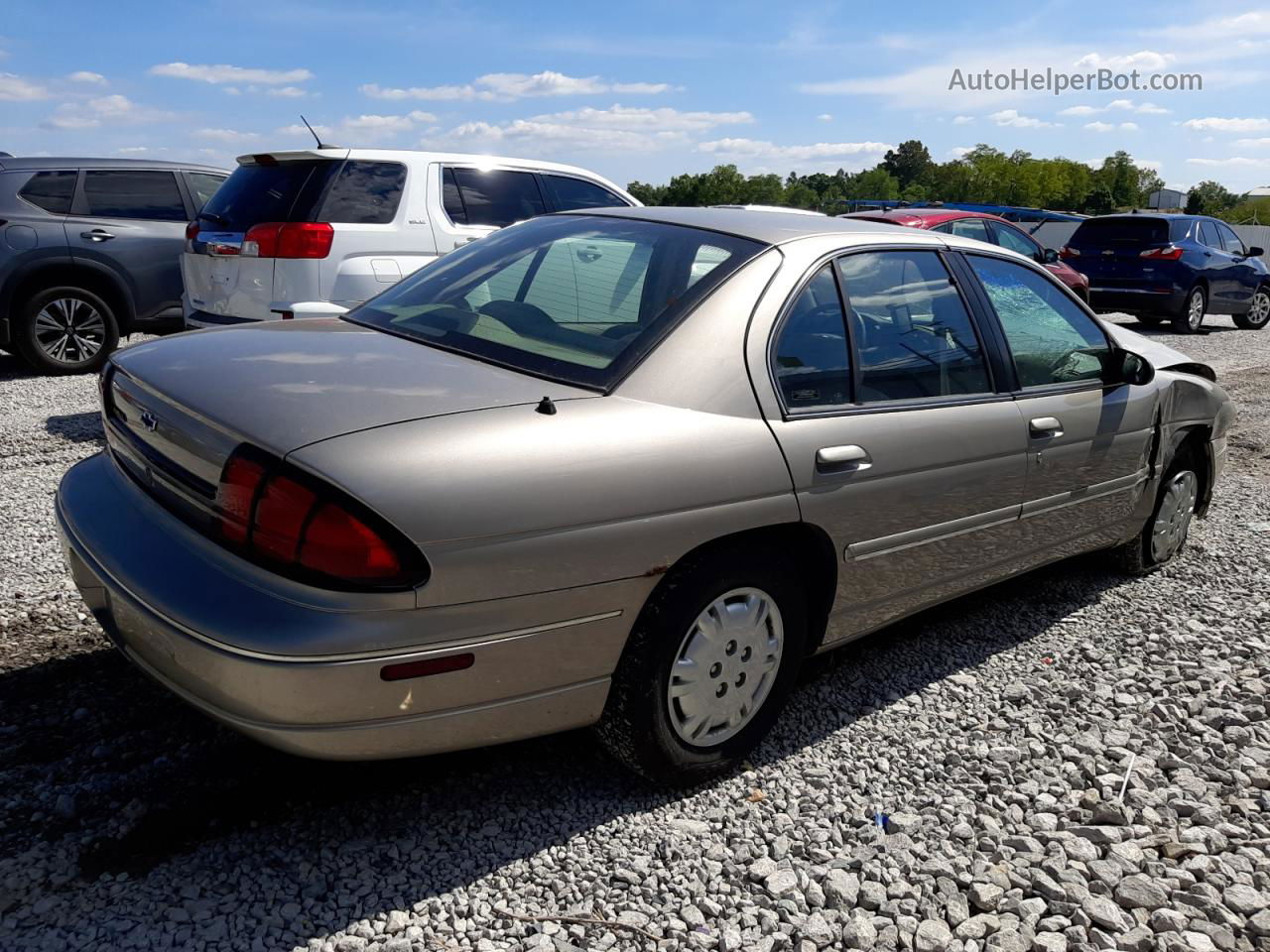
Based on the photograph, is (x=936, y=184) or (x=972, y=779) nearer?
(x=972, y=779)

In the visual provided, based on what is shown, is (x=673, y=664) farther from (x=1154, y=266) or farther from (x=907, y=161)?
(x=907, y=161)

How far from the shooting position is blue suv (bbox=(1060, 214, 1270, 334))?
15.2 meters

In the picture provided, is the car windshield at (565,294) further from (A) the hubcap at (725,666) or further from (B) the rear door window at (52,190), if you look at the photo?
(B) the rear door window at (52,190)

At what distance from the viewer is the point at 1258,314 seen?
17.5m

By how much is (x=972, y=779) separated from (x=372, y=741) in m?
1.81

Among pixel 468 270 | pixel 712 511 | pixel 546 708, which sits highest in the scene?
pixel 468 270

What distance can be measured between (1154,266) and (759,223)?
13905 mm

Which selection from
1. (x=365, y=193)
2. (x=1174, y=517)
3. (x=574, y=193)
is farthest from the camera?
(x=574, y=193)

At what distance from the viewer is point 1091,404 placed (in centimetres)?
406

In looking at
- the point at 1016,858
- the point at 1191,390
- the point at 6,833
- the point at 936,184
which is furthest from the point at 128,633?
the point at 936,184

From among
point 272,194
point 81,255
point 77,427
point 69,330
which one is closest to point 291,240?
point 272,194

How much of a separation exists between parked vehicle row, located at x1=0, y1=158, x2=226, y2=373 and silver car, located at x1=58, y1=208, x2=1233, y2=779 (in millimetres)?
6470

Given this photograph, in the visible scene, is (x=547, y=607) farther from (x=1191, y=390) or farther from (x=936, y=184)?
(x=936, y=184)

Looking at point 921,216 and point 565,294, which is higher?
point 921,216
